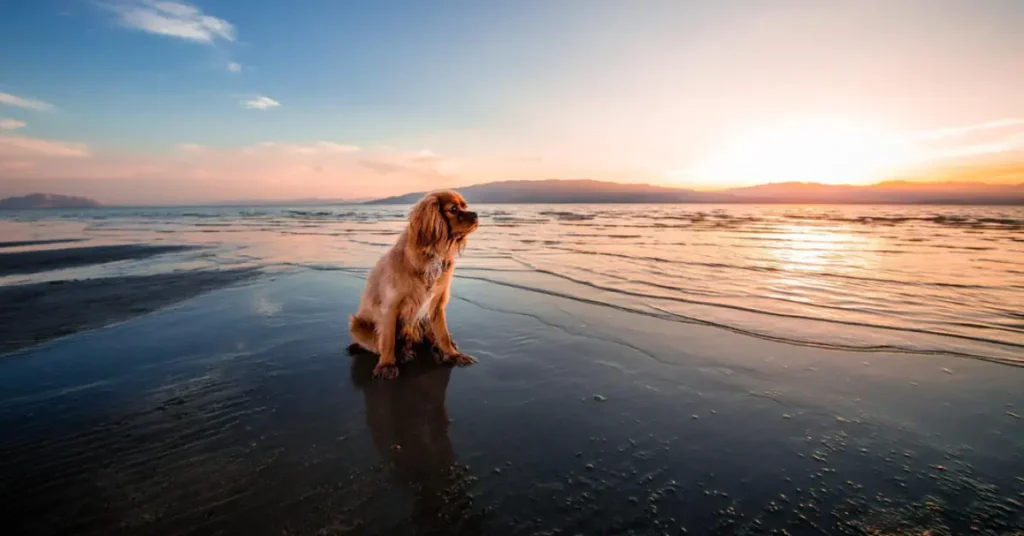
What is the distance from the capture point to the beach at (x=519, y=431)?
231cm

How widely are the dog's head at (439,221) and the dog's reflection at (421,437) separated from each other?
1467 mm

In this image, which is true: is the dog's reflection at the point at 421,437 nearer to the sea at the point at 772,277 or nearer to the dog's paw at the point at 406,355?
the dog's paw at the point at 406,355

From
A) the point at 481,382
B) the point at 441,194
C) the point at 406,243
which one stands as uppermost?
the point at 441,194

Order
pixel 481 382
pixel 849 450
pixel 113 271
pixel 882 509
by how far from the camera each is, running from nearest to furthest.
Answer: pixel 882 509, pixel 849 450, pixel 481 382, pixel 113 271

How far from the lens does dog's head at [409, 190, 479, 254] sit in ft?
14.7

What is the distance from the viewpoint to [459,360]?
477cm

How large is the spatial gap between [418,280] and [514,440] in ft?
7.08

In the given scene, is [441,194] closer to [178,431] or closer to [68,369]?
[178,431]

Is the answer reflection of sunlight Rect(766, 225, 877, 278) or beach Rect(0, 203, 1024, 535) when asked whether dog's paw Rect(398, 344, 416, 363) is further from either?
reflection of sunlight Rect(766, 225, 877, 278)

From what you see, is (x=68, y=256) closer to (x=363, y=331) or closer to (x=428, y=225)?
(x=363, y=331)

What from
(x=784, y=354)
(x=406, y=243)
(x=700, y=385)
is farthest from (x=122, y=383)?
(x=784, y=354)

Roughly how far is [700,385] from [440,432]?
2515 mm

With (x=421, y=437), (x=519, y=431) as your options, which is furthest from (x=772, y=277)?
(x=421, y=437)

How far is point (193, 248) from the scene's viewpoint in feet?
53.7
